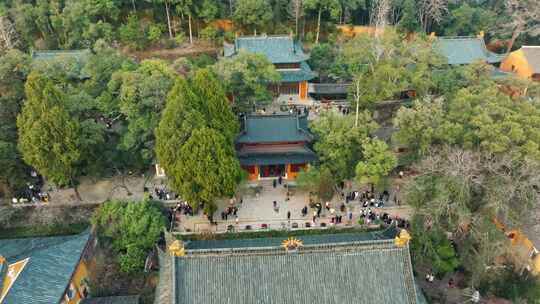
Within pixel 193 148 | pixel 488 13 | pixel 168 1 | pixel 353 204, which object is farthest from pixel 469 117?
pixel 168 1

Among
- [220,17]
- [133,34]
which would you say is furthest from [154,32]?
[220,17]

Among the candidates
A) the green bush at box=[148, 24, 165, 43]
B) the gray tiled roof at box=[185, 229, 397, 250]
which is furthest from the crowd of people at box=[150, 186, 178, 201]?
the green bush at box=[148, 24, 165, 43]

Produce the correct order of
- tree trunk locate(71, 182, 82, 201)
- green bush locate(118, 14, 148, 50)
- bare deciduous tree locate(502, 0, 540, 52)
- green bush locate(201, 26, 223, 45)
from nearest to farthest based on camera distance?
tree trunk locate(71, 182, 82, 201), green bush locate(118, 14, 148, 50), bare deciduous tree locate(502, 0, 540, 52), green bush locate(201, 26, 223, 45)

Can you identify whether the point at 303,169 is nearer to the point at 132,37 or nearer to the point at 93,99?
the point at 93,99

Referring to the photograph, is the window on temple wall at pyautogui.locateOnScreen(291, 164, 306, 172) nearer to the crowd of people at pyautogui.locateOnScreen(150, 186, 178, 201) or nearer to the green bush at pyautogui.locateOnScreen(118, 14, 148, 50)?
the crowd of people at pyautogui.locateOnScreen(150, 186, 178, 201)

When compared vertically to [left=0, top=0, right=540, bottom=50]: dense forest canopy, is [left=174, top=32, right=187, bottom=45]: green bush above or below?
below

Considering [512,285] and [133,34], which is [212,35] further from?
[512,285]
